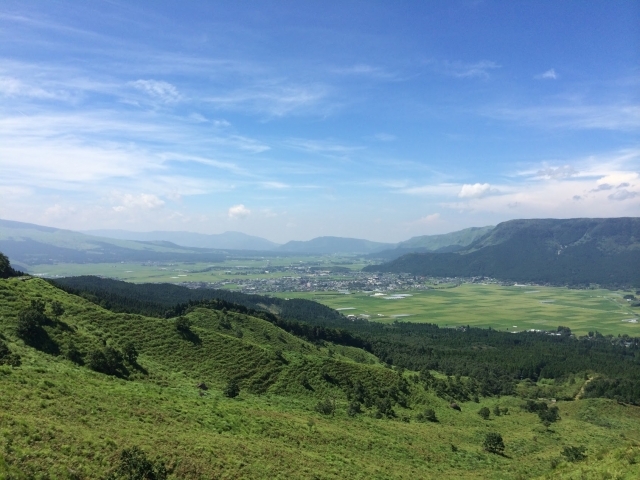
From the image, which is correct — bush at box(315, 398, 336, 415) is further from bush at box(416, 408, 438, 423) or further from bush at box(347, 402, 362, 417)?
bush at box(416, 408, 438, 423)

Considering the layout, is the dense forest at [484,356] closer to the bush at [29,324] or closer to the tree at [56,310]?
the tree at [56,310]

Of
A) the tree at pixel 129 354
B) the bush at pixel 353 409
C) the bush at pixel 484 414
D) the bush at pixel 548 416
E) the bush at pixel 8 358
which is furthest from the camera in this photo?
the bush at pixel 484 414

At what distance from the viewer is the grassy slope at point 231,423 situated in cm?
2862

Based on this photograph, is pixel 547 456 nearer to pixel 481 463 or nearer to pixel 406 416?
pixel 481 463

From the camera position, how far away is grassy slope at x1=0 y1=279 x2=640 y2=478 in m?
28.6

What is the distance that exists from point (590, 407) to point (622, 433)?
1769cm

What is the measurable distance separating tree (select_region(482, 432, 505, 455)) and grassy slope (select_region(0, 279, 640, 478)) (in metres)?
1.98

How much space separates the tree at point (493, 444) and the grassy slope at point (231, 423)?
198 cm

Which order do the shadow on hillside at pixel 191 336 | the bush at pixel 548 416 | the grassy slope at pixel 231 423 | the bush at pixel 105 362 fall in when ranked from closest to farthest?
the grassy slope at pixel 231 423, the bush at pixel 105 362, the bush at pixel 548 416, the shadow on hillside at pixel 191 336

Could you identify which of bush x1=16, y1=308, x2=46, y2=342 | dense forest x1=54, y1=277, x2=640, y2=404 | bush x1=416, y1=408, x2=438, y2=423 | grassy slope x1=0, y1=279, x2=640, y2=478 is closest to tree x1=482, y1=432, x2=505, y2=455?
grassy slope x1=0, y1=279, x2=640, y2=478

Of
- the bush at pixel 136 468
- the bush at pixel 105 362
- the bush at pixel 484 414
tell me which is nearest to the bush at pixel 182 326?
the bush at pixel 105 362

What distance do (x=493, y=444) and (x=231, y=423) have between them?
3760 centimetres

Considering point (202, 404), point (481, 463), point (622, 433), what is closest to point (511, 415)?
point (622, 433)

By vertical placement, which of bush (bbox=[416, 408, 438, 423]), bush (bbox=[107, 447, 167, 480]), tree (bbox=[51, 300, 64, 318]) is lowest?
bush (bbox=[416, 408, 438, 423])
